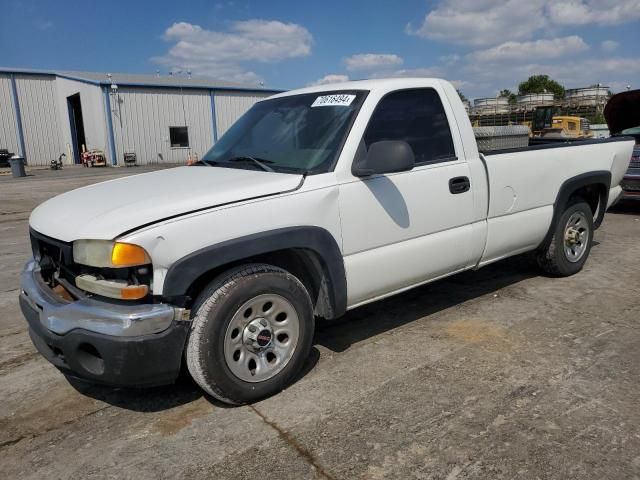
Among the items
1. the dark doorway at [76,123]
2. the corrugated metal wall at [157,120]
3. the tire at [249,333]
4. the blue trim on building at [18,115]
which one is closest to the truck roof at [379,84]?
the tire at [249,333]

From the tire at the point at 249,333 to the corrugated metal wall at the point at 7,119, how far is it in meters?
32.4

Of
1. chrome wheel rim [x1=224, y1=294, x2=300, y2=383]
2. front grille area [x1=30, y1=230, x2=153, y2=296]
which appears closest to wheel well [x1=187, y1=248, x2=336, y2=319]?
chrome wheel rim [x1=224, y1=294, x2=300, y2=383]

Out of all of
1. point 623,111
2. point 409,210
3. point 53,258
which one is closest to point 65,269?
point 53,258

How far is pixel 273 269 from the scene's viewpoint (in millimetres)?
3107

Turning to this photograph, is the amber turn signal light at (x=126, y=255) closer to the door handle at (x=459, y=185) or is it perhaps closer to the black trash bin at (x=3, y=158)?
the door handle at (x=459, y=185)

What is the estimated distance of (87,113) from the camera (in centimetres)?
3047

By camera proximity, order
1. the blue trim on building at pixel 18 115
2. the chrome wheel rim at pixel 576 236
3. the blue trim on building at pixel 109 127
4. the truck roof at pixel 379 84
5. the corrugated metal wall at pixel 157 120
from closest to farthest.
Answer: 1. the truck roof at pixel 379 84
2. the chrome wheel rim at pixel 576 236
3. the blue trim on building at pixel 109 127
4. the corrugated metal wall at pixel 157 120
5. the blue trim on building at pixel 18 115

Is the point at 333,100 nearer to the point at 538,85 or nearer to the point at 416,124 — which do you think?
the point at 416,124

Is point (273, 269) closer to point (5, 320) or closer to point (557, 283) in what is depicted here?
point (5, 320)

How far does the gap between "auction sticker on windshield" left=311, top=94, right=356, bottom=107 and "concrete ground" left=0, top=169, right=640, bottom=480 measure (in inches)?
68.5

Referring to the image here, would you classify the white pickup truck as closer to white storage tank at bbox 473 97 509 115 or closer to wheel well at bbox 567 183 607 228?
wheel well at bbox 567 183 607 228

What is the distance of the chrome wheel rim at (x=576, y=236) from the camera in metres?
5.31

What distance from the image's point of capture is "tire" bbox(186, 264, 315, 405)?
112 inches

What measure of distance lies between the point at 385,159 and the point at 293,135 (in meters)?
0.80
